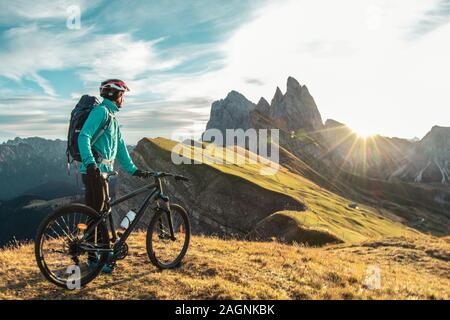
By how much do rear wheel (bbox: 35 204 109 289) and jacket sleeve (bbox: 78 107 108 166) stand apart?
3.56 ft

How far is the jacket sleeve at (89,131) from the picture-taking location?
8125 mm

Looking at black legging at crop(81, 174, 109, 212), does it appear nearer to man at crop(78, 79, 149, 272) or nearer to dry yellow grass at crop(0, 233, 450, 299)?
man at crop(78, 79, 149, 272)

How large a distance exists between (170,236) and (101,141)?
323 cm

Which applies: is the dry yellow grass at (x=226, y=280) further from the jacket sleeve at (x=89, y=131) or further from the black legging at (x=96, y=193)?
the jacket sleeve at (x=89, y=131)

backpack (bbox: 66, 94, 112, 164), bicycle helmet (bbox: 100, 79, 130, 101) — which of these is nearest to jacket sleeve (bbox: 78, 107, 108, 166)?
backpack (bbox: 66, 94, 112, 164)

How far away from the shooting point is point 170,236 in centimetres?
1039

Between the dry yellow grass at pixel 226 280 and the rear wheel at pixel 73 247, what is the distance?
12.7 inches

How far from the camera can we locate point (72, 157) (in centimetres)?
884

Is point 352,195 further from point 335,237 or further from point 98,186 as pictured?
point 98,186

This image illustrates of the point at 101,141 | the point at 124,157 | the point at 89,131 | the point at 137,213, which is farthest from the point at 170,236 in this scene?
the point at 89,131

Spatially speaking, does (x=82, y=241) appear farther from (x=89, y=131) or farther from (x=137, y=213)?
(x=89, y=131)

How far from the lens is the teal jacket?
26.9 ft
